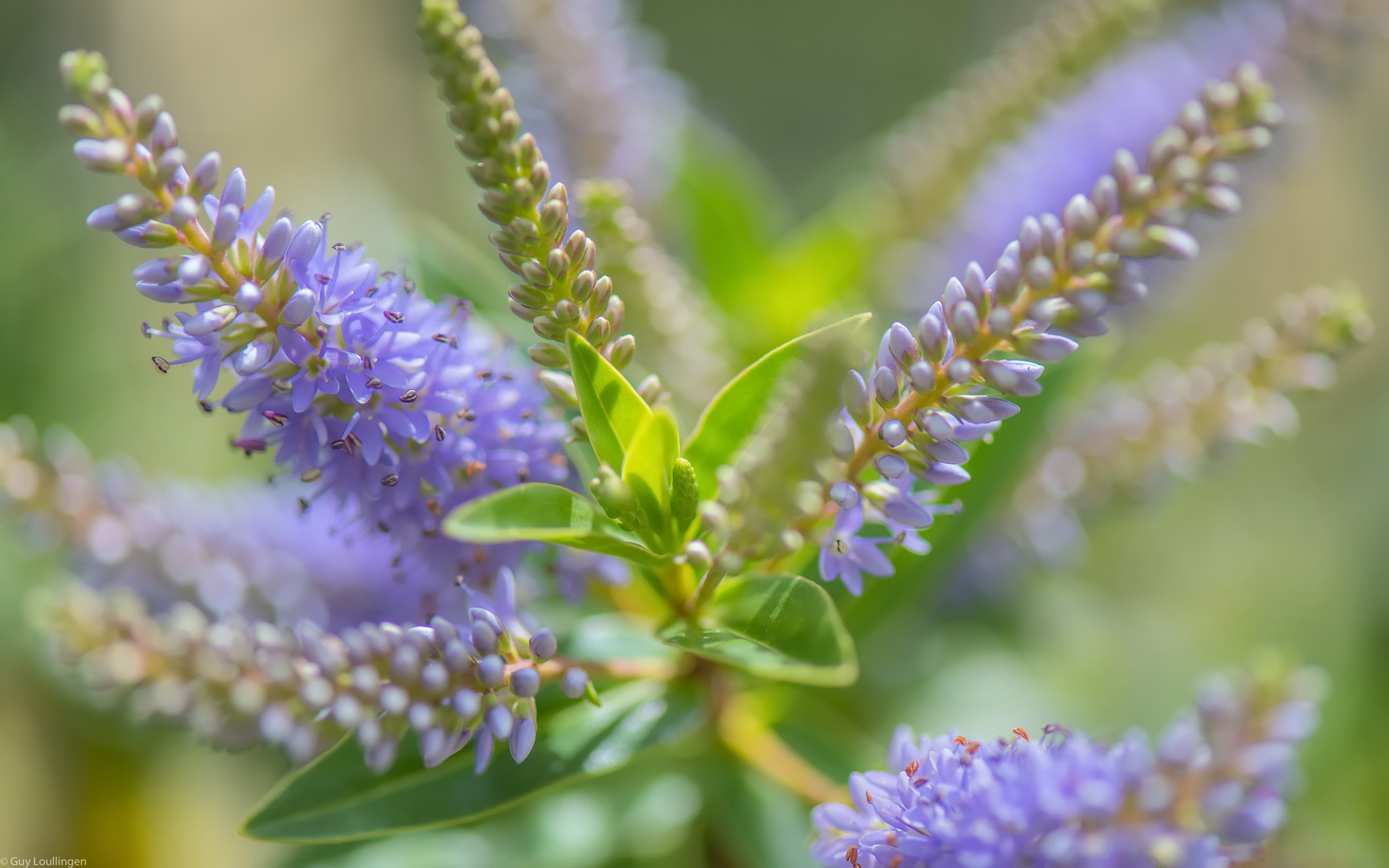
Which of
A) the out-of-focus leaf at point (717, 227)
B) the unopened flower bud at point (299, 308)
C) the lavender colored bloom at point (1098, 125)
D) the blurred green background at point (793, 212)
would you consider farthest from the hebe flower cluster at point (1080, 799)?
the out-of-focus leaf at point (717, 227)

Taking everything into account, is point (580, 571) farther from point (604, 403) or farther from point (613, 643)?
point (604, 403)

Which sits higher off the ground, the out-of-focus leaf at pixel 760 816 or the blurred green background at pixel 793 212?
the blurred green background at pixel 793 212

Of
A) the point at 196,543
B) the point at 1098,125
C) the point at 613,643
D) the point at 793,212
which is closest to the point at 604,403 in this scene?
the point at 613,643

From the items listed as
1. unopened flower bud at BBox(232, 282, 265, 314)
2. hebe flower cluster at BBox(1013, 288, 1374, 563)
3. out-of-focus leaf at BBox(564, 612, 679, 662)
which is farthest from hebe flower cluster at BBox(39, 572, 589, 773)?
hebe flower cluster at BBox(1013, 288, 1374, 563)

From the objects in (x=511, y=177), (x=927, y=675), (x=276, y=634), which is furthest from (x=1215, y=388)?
(x=276, y=634)

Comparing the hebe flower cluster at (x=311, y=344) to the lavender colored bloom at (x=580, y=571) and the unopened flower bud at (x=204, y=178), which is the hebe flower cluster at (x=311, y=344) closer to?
the unopened flower bud at (x=204, y=178)
